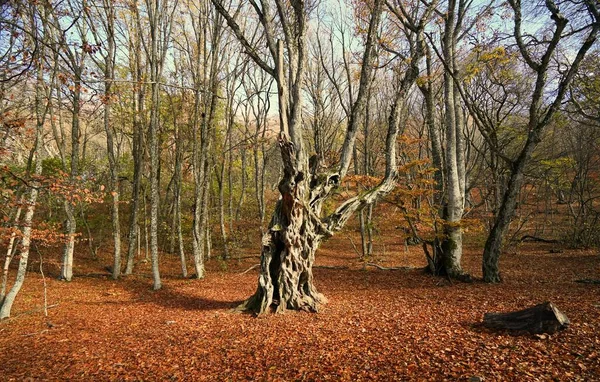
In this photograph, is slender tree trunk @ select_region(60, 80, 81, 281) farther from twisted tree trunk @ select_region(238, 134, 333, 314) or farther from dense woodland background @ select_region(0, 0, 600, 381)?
twisted tree trunk @ select_region(238, 134, 333, 314)

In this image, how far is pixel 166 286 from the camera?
32.6 feet

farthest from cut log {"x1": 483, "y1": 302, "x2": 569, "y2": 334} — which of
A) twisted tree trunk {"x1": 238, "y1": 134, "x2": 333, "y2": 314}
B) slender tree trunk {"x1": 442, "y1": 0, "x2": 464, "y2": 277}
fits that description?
slender tree trunk {"x1": 442, "y1": 0, "x2": 464, "y2": 277}

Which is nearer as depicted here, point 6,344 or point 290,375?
point 290,375

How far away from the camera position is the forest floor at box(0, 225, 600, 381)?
132 inches

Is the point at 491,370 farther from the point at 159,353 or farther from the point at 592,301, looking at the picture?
the point at 159,353

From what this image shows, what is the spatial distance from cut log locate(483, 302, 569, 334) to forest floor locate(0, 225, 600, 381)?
112 millimetres

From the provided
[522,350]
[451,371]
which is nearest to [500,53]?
[522,350]

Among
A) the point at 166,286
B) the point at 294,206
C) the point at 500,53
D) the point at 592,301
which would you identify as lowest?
the point at 166,286

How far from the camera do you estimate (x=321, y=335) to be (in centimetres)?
456

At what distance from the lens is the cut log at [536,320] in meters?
3.73

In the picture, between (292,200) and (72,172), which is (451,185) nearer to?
(292,200)

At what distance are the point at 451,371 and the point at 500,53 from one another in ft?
26.6

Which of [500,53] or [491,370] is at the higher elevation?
[500,53]

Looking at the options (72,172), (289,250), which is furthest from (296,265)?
(72,172)
